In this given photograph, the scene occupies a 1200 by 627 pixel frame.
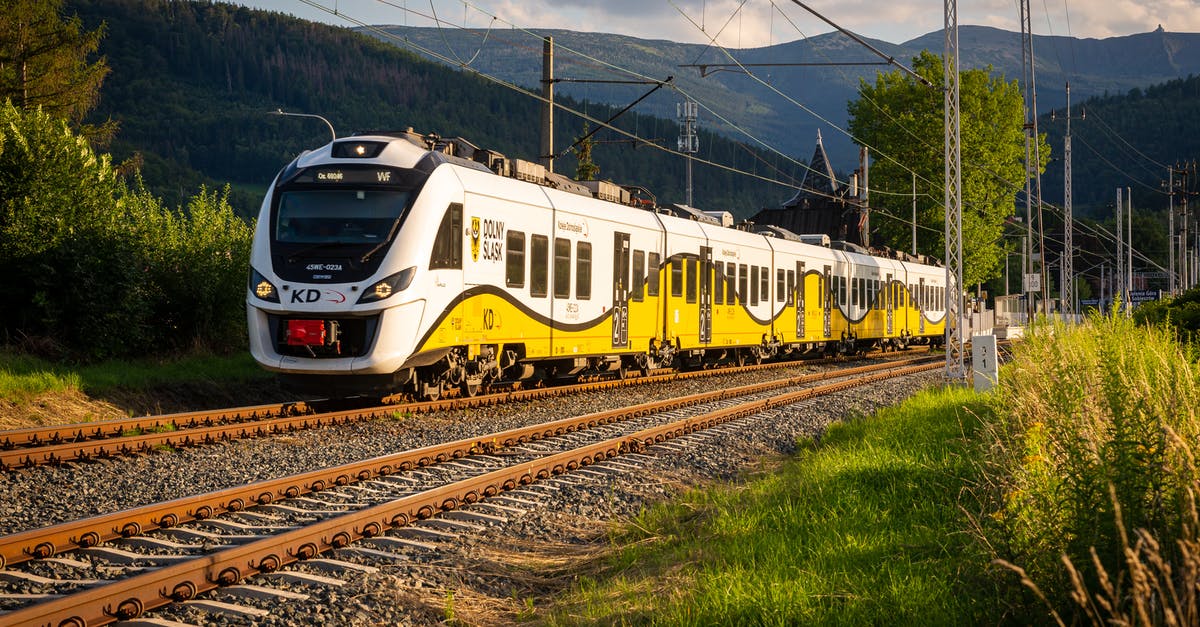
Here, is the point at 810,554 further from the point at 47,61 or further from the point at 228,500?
the point at 47,61

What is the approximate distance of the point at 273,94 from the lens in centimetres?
15250

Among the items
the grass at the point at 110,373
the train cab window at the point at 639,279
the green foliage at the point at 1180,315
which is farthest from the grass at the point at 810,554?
the train cab window at the point at 639,279

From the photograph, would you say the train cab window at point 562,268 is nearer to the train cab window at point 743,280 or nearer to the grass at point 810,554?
the grass at point 810,554

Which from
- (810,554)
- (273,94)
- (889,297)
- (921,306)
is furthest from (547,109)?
(273,94)

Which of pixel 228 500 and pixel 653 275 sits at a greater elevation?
pixel 653 275

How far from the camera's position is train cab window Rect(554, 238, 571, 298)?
1670 cm

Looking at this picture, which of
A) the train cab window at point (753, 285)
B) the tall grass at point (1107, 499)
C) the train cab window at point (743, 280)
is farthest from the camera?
the train cab window at point (753, 285)

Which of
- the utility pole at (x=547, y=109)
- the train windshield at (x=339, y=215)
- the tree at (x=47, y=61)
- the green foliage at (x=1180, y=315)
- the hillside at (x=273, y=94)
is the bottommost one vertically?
the green foliage at (x=1180, y=315)

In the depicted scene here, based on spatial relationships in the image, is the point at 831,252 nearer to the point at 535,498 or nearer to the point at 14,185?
the point at 14,185

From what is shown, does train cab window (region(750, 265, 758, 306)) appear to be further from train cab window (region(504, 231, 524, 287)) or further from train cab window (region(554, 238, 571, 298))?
train cab window (region(504, 231, 524, 287))

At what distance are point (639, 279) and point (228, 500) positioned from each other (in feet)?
41.6

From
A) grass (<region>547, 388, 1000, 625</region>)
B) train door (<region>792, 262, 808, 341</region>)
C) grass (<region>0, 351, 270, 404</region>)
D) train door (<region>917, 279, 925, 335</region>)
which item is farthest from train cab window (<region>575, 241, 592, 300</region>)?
train door (<region>917, 279, 925, 335</region>)

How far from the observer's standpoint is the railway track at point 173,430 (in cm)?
970

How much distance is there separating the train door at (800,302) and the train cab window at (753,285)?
3.23m
